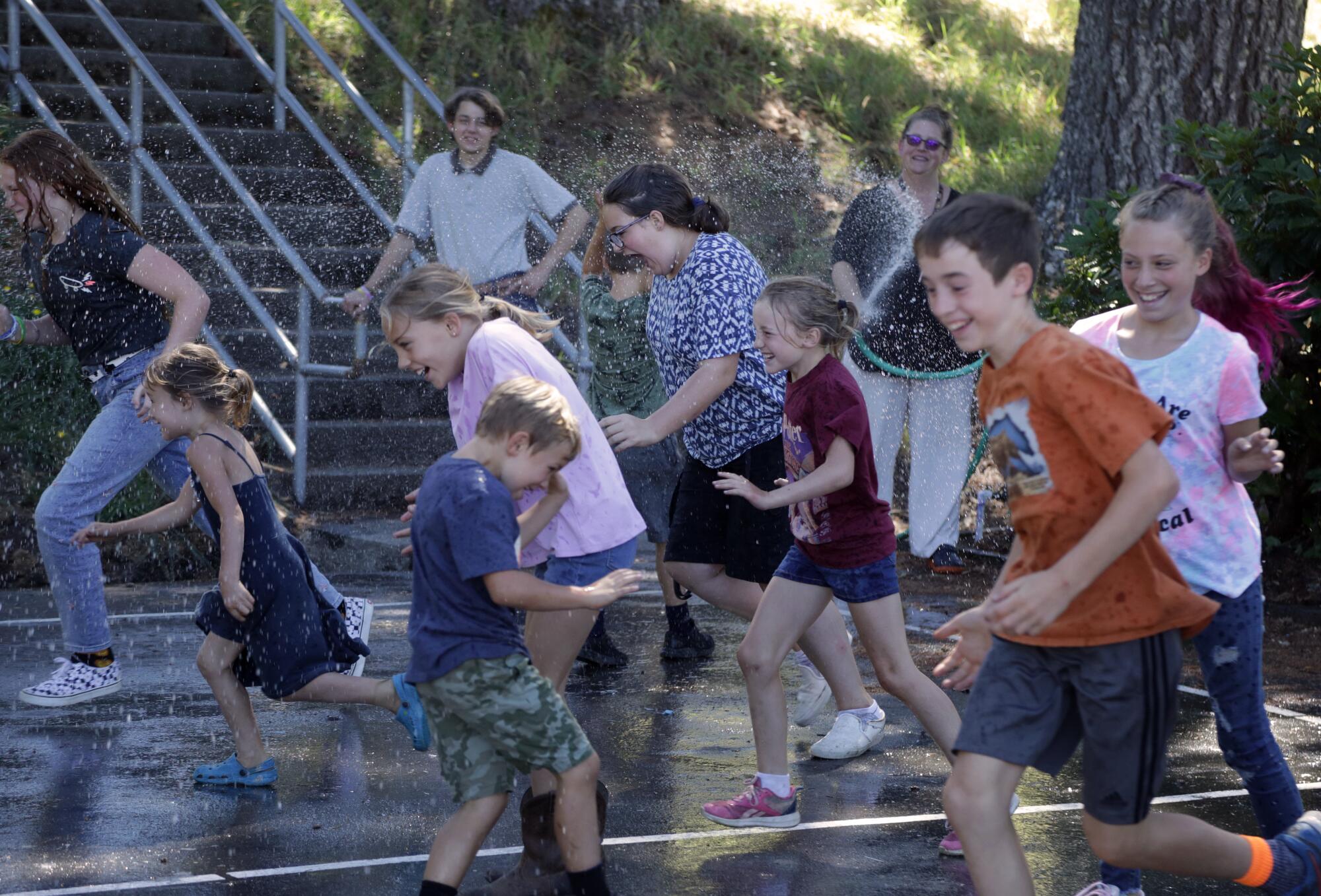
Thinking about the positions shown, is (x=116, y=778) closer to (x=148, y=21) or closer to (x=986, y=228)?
(x=986, y=228)

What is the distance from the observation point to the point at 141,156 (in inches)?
402

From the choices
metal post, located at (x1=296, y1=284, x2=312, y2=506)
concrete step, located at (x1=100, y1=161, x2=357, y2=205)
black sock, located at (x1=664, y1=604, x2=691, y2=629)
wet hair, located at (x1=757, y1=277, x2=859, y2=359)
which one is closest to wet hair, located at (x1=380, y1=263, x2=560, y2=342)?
wet hair, located at (x1=757, y1=277, x2=859, y2=359)

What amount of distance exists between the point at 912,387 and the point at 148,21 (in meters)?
7.98

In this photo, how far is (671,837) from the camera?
448 cm

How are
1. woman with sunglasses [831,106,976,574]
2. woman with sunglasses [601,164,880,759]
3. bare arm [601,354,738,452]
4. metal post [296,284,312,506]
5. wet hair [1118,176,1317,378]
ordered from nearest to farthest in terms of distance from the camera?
wet hair [1118,176,1317,378] → bare arm [601,354,738,452] → woman with sunglasses [601,164,880,759] → woman with sunglasses [831,106,976,574] → metal post [296,284,312,506]

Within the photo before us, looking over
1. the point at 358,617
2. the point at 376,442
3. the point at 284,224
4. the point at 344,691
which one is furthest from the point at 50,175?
the point at 284,224

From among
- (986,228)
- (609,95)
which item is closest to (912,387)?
(986,228)

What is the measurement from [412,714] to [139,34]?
1004 cm

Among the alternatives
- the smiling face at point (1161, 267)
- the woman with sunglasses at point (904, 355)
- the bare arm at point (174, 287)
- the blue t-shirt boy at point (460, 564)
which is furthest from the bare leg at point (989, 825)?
the woman with sunglasses at point (904, 355)

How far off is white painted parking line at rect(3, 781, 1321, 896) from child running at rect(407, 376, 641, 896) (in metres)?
0.68

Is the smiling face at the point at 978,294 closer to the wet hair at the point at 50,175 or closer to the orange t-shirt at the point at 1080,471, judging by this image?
the orange t-shirt at the point at 1080,471

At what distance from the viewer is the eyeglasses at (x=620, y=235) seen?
5.06 meters

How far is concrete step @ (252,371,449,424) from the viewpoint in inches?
420

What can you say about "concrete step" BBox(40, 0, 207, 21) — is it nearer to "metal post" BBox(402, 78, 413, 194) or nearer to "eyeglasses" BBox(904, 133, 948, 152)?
"metal post" BBox(402, 78, 413, 194)
